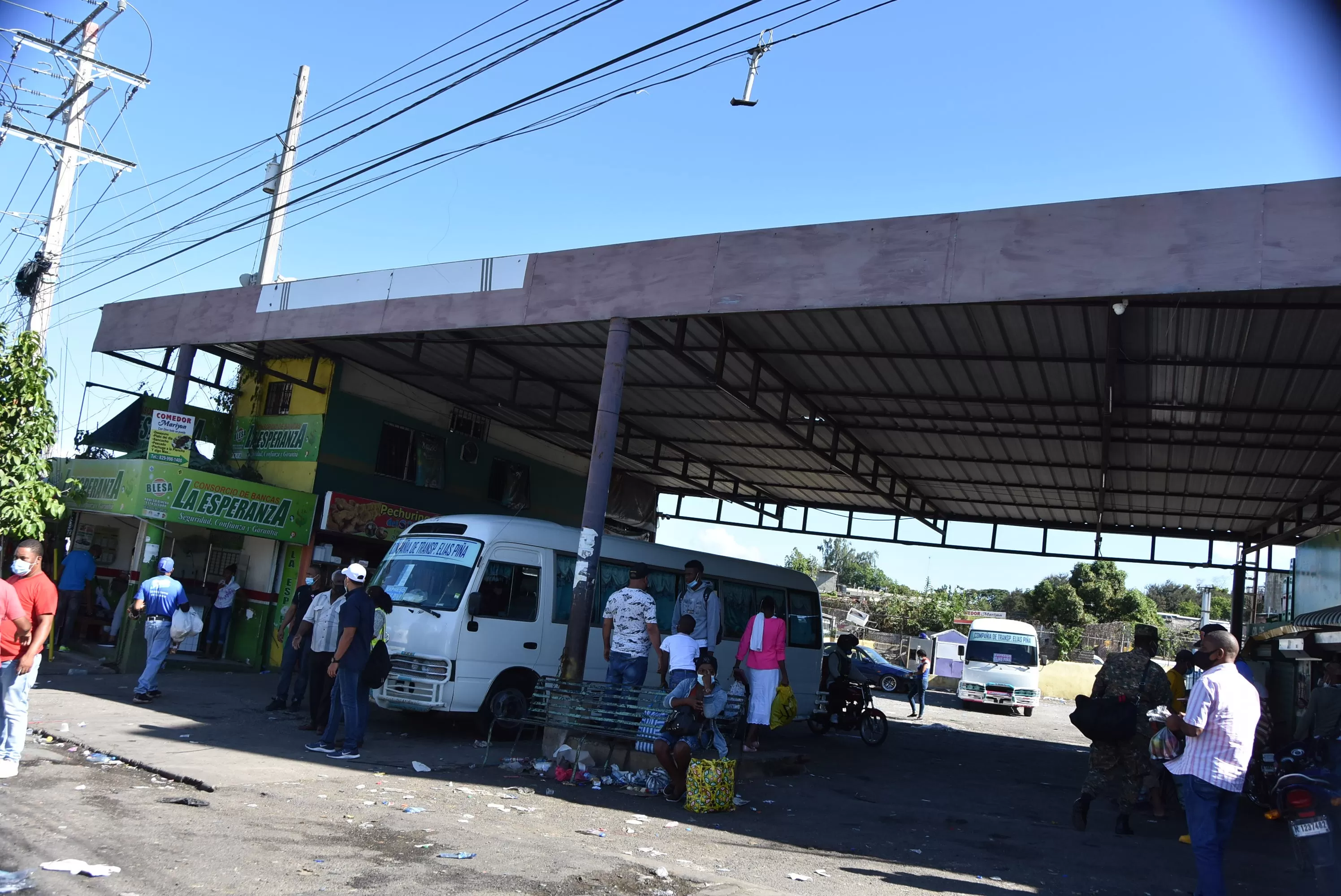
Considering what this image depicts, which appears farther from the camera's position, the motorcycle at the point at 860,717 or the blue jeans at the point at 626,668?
the motorcycle at the point at 860,717

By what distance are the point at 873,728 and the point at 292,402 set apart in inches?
479

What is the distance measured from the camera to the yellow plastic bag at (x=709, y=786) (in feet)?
27.8

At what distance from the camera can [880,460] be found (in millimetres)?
20719

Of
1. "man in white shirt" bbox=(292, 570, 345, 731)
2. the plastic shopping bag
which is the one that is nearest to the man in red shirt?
"man in white shirt" bbox=(292, 570, 345, 731)

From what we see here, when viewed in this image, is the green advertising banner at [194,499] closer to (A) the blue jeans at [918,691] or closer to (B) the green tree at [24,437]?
(B) the green tree at [24,437]

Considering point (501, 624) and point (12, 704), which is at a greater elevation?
point (501, 624)

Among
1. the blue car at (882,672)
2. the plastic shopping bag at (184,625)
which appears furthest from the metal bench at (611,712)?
the blue car at (882,672)

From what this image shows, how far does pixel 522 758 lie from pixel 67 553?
413 inches

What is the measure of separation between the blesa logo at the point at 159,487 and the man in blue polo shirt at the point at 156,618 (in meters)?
2.68

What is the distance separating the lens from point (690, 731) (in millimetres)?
8758

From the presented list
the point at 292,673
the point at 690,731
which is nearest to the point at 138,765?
the point at 292,673

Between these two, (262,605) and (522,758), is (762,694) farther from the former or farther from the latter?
(262,605)

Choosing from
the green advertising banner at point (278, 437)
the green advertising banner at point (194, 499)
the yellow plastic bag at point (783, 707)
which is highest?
the green advertising banner at point (278, 437)

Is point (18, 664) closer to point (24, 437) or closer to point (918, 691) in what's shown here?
point (24, 437)
